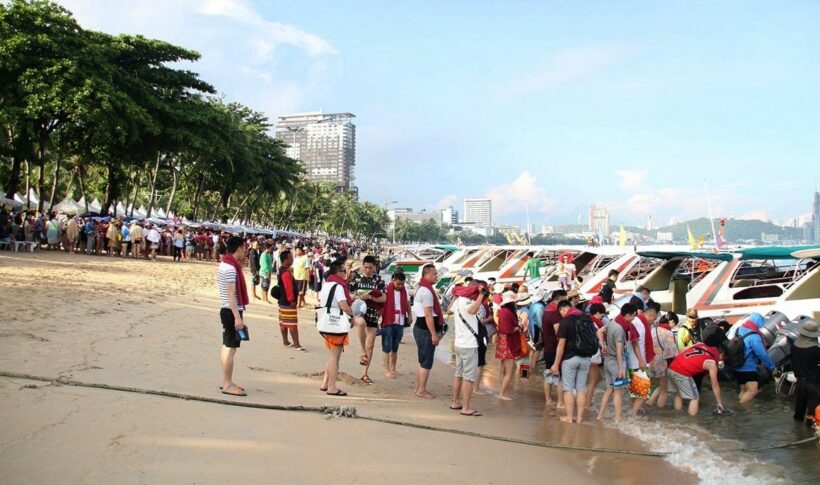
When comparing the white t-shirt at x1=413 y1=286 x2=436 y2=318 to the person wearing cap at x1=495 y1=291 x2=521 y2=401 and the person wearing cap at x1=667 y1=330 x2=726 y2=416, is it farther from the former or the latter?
the person wearing cap at x1=667 y1=330 x2=726 y2=416

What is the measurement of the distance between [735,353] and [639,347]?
2.25 meters

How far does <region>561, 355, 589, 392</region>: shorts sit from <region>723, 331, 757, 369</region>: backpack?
3.13 m

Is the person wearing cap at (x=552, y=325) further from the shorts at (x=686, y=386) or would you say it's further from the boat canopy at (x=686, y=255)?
the boat canopy at (x=686, y=255)

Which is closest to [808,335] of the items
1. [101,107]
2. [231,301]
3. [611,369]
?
[611,369]

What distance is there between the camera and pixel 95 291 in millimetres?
12680

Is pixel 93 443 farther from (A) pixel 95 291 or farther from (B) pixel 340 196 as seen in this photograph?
(B) pixel 340 196

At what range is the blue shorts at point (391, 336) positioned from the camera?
8.92m

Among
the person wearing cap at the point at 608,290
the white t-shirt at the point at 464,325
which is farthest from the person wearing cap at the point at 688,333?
the white t-shirt at the point at 464,325

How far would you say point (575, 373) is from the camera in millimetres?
7297

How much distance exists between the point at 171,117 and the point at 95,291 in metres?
21.7

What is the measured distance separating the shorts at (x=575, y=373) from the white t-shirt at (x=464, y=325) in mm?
1209

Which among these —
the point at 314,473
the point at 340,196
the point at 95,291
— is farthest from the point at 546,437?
the point at 340,196

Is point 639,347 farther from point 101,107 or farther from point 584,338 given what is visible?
point 101,107

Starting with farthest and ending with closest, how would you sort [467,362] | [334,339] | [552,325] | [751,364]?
1. [751,364]
2. [552,325]
3. [467,362]
4. [334,339]
